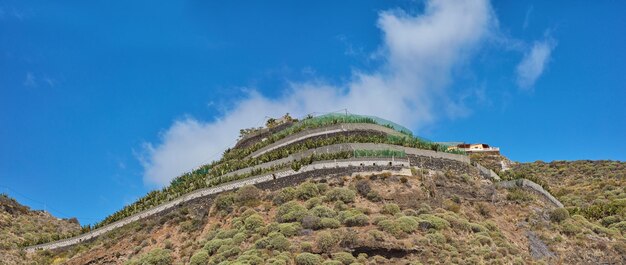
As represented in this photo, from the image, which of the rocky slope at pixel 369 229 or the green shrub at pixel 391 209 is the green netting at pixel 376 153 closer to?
the rocky slope at pixel 369 229

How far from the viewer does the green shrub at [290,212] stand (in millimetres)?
39469

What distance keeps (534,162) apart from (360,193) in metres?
55.5

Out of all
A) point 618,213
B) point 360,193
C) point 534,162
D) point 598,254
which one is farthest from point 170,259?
point 534,162

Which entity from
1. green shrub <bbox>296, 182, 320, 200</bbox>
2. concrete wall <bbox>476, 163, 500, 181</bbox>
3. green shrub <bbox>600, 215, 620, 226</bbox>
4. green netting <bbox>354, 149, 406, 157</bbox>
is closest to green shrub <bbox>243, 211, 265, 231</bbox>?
green shrub <bbox>296, 182, 320, 200</bbox>

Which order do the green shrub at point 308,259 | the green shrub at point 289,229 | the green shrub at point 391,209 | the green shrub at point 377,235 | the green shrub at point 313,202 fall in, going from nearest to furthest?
the green shrub at point 308,259
the green shrub at point 377,235
the green shrub at point 289,229
the green shrub at point 391,209
the green shrub at point 313,202

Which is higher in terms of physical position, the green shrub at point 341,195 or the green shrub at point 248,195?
the green shrub at point 248,195

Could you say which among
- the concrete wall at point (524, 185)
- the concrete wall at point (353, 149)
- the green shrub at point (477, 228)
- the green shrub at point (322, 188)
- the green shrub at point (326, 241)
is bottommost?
the green shrub at point (326, 241)

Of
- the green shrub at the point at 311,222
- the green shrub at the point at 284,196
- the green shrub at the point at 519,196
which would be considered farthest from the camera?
the green shrub at the point at 519,196

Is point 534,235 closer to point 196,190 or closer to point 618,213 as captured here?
point 618,213

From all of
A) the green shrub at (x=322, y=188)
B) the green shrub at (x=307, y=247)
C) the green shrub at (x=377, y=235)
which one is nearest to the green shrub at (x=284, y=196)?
the green shrub at (x=322, y=188)

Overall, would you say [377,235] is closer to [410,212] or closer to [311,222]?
[311,222]

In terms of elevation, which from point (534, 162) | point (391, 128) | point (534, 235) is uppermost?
point (534, 162)

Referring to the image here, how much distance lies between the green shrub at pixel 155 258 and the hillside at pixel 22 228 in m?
13.9

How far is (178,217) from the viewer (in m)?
45.9
